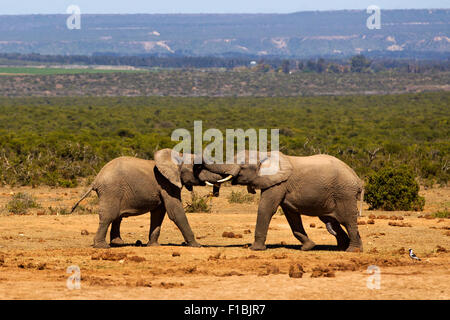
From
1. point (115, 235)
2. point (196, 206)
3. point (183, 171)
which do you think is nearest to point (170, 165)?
point (183, 171)

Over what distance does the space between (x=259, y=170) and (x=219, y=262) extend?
1.92m

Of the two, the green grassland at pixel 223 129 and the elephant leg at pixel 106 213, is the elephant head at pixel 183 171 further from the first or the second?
the green grassland at pixel 223 129

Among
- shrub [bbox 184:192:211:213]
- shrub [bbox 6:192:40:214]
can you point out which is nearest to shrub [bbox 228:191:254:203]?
shrub [bbox 184:192:211:213]

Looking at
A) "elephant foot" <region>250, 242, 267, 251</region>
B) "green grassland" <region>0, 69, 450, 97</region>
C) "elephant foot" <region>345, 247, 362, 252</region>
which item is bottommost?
"green grassland" <region>0, 69, 450, 97</region>

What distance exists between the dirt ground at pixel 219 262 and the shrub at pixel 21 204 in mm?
829

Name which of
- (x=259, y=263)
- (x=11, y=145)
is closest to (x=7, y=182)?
(x=11, y=145)

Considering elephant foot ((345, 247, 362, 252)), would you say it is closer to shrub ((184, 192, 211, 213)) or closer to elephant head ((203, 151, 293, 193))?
elephant head ((203, 151, 293, 193))

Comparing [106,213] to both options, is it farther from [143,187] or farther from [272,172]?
[272,172]

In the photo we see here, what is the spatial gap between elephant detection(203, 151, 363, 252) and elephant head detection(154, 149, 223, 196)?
20 cm

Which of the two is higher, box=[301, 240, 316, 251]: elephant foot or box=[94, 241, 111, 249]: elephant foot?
box=[94, 241, 111, 249]: elephant foot

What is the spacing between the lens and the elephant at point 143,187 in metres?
13.5

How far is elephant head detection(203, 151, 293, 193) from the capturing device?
44.1ft

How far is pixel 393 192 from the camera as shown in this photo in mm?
21031
